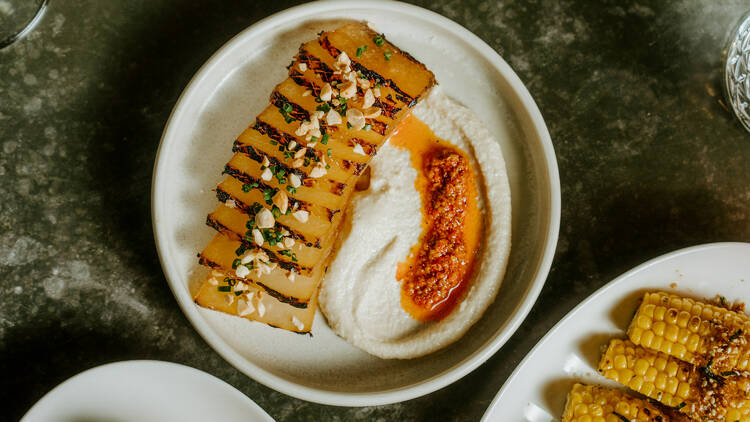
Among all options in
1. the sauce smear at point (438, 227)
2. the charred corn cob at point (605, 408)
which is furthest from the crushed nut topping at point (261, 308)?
the charred corn cob at point (605, 408)

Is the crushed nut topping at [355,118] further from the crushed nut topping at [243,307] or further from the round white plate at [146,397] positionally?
the round white plate at [146,397]

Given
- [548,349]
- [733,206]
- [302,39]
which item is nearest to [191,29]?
[302,39]

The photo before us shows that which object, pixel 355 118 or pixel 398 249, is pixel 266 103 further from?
pixel 398 249

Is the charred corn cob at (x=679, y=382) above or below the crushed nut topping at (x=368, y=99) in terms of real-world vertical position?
below

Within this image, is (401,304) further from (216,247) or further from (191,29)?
(191,29)

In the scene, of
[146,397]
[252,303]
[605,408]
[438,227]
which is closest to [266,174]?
[252,303]

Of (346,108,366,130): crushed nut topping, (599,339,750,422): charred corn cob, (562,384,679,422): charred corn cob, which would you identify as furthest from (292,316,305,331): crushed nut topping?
(599,339,750,422): charred corn cob
